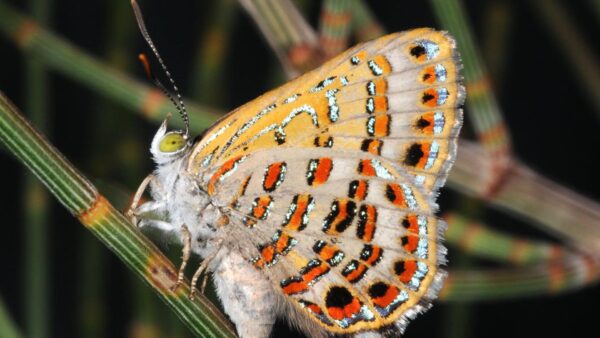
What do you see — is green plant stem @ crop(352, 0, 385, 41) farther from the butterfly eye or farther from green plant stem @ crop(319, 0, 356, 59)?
the butterfly eye

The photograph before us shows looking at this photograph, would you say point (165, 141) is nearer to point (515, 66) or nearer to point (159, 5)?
point (159, 5)

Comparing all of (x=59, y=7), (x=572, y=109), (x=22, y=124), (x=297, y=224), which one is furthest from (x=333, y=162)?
(x=572, y=109)

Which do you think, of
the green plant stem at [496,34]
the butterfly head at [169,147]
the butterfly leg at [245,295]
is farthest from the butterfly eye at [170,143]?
the green plant stem at [496,34]

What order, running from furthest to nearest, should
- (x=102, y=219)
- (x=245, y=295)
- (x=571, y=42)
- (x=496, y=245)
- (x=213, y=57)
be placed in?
1. (x=571, y=42)
2. (x=213, y=57)
3. (x=496, y=245)
4. (x=245, y=295)
5. (x=102, y=219)

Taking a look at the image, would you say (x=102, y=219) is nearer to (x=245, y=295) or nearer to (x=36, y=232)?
(x=245, y=295)

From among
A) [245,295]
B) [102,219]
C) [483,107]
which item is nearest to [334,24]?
[483,107]

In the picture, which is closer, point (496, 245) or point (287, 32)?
point (287, 32)

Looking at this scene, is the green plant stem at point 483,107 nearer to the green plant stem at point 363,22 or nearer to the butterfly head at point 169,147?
the green plant stem at point 363,22

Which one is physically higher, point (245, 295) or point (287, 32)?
point (287, 32)
